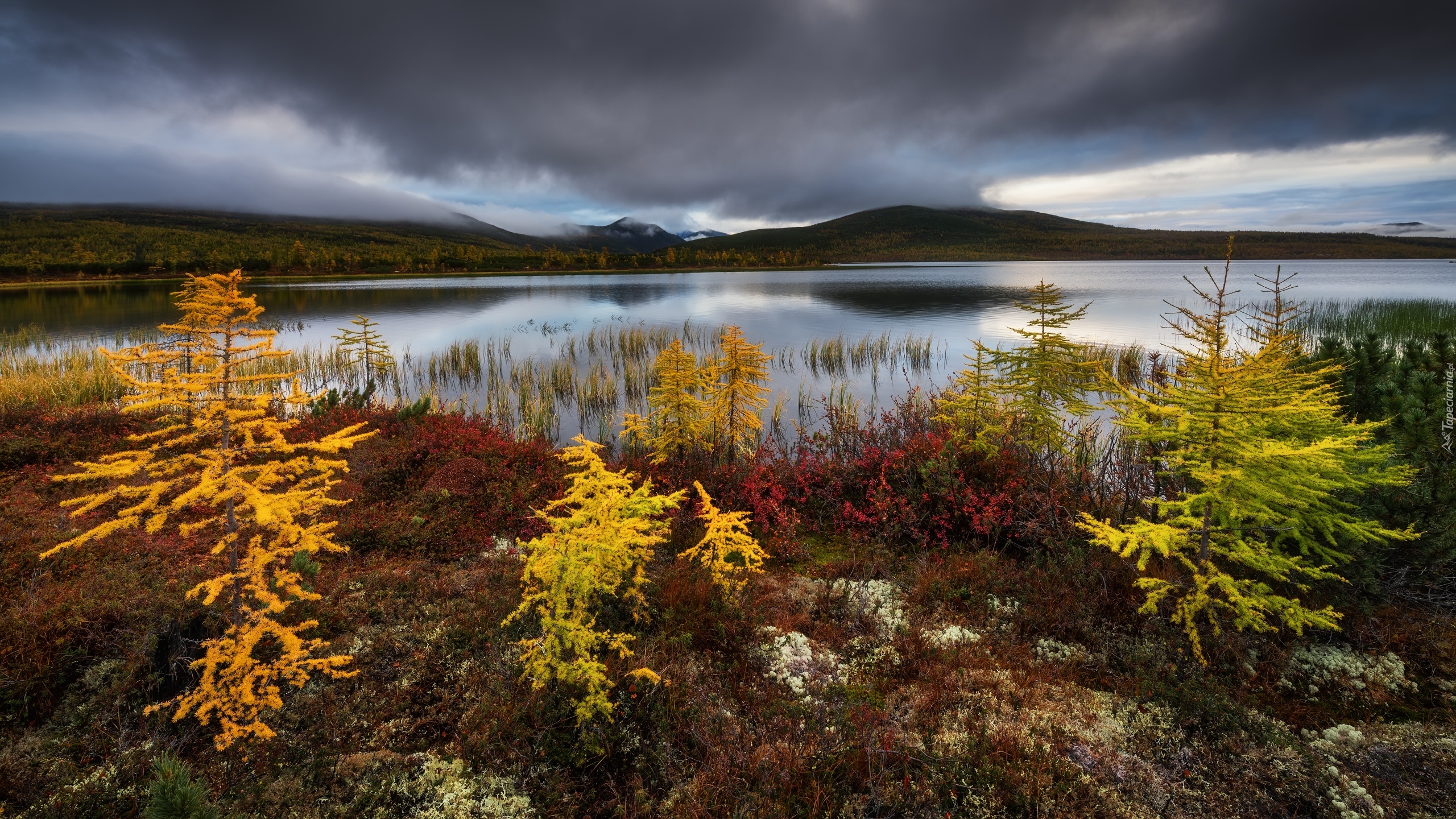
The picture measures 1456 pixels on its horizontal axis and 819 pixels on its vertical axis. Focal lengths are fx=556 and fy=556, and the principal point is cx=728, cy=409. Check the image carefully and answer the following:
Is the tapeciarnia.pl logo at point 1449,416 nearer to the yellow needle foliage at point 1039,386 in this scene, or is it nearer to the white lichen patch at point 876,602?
the yellow needle foliage at point 1039,386

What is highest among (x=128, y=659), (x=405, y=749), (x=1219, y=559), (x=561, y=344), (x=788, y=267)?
(x=788, y=267)

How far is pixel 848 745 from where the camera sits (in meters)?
3.74

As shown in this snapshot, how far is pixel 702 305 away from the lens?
4503cm

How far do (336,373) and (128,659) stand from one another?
62.4 ft

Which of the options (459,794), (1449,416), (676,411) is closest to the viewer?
(459,794)

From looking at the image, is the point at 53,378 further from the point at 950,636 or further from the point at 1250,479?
the point at 1250,479

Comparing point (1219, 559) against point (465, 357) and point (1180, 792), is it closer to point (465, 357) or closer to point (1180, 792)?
point (1180, 792)

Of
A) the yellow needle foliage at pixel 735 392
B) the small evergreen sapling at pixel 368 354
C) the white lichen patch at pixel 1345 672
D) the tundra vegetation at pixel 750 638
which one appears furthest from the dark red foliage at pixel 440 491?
the white lichen patch at pixel 1345 672

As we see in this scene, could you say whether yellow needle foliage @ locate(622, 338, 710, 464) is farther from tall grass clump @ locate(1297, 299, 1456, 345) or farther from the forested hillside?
the forested hillside

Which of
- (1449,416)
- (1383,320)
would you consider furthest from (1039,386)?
(1383,320)

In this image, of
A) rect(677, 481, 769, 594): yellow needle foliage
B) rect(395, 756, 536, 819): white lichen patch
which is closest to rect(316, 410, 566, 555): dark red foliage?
rect(677, 481, 769, 594): yellow needle foliage

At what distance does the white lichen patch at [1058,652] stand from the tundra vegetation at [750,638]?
4 cm

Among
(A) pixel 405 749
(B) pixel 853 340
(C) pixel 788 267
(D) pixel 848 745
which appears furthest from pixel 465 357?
(C) pixel 788 267

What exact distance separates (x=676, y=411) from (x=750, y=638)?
5160mm
